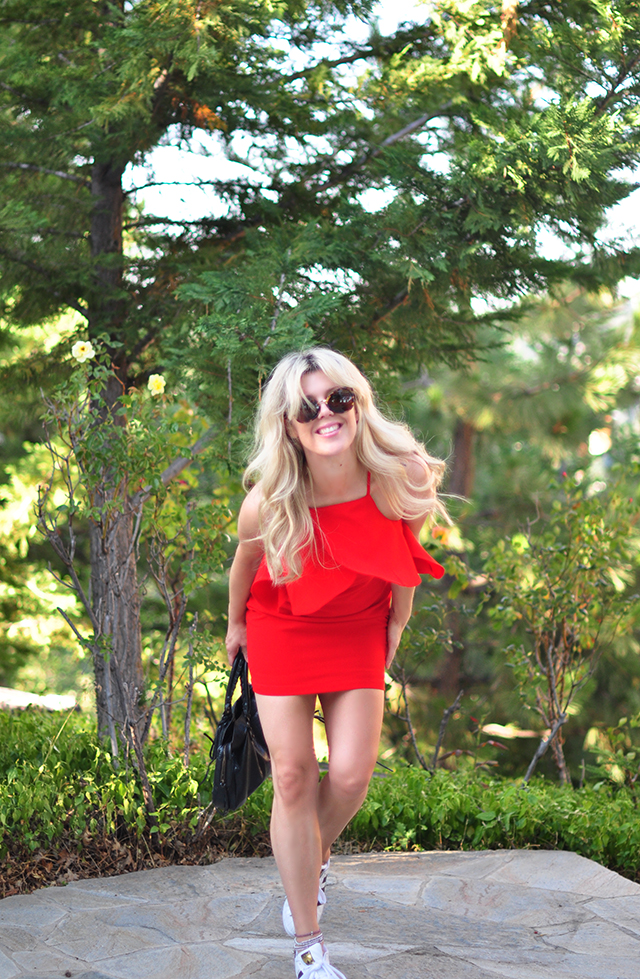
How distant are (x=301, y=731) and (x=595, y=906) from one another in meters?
1.46

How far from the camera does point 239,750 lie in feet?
8.61

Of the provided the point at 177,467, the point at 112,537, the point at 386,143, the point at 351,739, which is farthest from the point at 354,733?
the point at 386,143

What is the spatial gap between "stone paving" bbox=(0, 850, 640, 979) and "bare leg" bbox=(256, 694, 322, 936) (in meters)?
0.27

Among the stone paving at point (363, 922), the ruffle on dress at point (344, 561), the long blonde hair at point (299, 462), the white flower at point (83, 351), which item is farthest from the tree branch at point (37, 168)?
the stone paving at point (363, 922)

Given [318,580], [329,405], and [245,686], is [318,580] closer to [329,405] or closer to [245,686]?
[329,405]

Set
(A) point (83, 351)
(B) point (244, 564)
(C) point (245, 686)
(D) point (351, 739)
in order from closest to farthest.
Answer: (D) point (351, 739), (B) point (244, 564), (C) point (245, 686), (A) point (83, 351)

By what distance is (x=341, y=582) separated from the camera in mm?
2287

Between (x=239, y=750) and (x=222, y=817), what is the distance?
38.6 inches

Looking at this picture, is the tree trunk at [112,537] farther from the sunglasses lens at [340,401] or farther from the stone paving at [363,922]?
the sunglasses lens at [340,401]

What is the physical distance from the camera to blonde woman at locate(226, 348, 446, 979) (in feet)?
7.42

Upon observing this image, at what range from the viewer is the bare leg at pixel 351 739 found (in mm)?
2309

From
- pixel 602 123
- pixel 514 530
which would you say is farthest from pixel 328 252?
pixel 514 530

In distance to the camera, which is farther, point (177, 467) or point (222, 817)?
point (177, 467)

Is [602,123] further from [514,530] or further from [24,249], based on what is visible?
[514,530]
